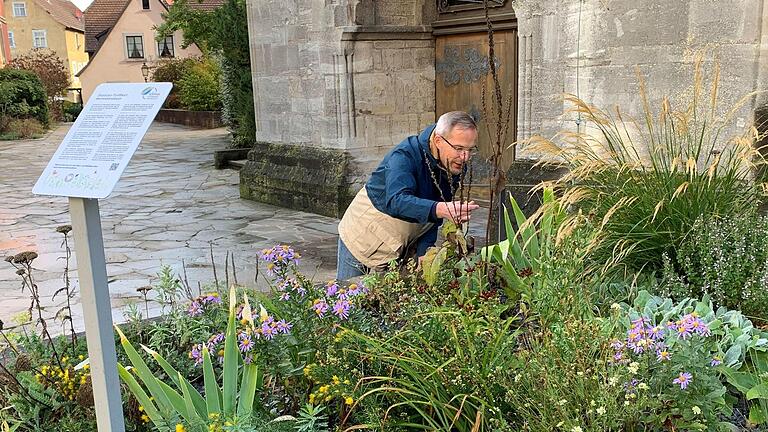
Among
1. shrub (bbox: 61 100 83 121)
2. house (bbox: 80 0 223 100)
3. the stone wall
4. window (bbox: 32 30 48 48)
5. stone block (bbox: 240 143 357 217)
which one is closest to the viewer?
the stone wall

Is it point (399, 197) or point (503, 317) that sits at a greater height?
point (399, 197)

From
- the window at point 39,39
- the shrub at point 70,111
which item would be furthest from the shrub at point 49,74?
the window at point 39,39

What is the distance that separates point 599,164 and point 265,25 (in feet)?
20.7

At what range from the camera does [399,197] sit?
3203 millimetres

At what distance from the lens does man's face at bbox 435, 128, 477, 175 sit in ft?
10.4

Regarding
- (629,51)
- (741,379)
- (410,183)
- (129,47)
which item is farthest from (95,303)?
(129,47)

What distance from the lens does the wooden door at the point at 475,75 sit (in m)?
7.04

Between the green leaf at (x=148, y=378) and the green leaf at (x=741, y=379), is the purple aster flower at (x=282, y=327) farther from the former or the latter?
the green leaf at (x=741, y=379)

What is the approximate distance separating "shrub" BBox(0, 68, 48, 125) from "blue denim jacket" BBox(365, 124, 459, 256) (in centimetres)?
2221

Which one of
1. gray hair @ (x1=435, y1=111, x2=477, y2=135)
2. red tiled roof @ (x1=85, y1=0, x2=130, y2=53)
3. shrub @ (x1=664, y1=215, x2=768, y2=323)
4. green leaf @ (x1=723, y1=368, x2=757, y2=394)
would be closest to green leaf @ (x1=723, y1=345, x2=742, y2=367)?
green leaf @ (x1=723, y1=368, x2=757, y2=394)

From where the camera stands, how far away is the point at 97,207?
199 centimetres

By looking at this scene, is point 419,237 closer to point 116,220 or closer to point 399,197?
point 399,197

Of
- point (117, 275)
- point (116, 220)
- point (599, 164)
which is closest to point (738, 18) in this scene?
point (599, 164)

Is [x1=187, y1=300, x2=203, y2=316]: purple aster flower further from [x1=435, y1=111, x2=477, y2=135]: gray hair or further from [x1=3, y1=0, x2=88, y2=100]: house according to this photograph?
[x1=3, y1=0, x2=88, y2=100]: house
